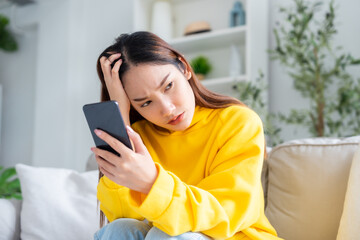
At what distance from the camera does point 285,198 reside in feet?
4.91

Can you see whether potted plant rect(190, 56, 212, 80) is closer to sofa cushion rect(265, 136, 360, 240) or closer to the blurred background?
the blurred background

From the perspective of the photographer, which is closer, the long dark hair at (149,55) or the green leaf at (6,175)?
the long dark hair at (149,55)

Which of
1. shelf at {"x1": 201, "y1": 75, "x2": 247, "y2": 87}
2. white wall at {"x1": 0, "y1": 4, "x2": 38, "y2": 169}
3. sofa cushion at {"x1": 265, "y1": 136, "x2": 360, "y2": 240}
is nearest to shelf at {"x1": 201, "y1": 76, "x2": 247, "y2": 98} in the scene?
shelf at {"x1": 201, "y1": 75, "x2": 247, "y2": 87}

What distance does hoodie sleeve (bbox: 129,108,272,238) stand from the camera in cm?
91

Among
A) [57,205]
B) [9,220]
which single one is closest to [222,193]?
[57,205]

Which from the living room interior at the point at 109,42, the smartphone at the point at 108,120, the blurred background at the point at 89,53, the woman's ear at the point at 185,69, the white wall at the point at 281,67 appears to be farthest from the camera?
the blurred background at the point at 89,53

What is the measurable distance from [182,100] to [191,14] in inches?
79.8

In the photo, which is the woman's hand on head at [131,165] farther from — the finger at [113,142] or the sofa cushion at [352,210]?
the sofa cushion at [352,210]

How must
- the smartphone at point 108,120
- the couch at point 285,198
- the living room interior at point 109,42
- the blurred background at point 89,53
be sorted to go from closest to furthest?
the smartphone at point 108,120, the couch at point 285,198, the living room interior at point 109,42, the blurred background at point 89,53

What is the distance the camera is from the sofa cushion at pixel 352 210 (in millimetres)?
1248

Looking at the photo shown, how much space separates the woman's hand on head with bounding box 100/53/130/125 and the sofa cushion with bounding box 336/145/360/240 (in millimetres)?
710

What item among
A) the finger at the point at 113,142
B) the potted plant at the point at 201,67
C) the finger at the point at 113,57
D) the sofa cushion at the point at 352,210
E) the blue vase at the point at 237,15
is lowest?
the sofa cushion at the point at 352,210

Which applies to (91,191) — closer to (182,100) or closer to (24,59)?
(182,100)

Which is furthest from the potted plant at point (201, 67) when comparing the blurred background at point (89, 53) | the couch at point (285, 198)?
the couch at point (285, 198)
